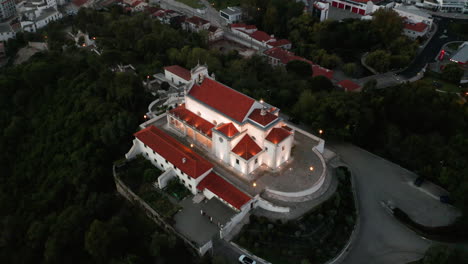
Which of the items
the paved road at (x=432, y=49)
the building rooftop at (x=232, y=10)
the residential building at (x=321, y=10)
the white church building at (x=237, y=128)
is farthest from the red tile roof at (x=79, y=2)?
the paved road at (x=432, y=49)

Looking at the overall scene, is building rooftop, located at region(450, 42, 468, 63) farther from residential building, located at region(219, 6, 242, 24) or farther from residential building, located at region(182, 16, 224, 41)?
residential building, located at region(219, 6, 242, 24)

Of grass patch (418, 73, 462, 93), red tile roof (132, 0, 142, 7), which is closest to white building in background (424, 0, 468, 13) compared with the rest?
grass patch (418, 73, 462, 93)

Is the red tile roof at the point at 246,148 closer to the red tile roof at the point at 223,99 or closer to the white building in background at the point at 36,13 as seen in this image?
the red tile roof at the point at 223,99

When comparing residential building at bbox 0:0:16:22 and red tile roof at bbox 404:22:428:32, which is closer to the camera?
red tile roof at bbox 404:22:428:32

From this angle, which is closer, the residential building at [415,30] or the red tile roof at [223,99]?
the red tile roof at [223,99]

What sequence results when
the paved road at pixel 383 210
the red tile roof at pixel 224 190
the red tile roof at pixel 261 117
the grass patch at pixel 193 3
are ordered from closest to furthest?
1. the paved road at pixel 383 210
2. the red tile roof at pixel 224 190
3. the red tile roof at pixel 261 117
4. the grass patch at pixel 193 3

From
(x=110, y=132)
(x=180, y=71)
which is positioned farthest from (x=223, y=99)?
(x=180, y=71)
